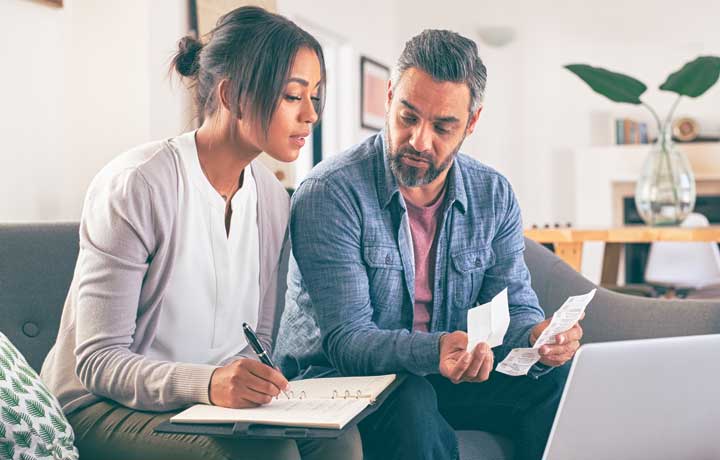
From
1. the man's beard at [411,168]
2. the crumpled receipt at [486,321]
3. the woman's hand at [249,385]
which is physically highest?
the man's beard at [411,168]

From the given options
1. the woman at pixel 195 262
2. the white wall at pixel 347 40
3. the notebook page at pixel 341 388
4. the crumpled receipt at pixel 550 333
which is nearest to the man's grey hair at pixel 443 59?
the woman at pixel 195 262

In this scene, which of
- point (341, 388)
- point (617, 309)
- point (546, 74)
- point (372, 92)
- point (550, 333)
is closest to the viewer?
point (341, 388)

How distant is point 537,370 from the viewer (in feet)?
5.09

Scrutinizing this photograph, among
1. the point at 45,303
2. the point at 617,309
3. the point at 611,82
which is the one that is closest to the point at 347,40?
the point at 611,82

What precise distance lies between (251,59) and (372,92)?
163 inches

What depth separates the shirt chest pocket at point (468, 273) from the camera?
1.68m

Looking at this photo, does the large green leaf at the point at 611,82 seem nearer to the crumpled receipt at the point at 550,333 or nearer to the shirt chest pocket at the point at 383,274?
the shirt chest pocket at the point at 383,274

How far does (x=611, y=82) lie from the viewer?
294 cm

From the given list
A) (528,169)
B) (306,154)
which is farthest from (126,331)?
(528,169)

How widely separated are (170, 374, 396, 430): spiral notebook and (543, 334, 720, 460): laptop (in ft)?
0.86

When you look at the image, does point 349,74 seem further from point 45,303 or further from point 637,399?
point 637,399

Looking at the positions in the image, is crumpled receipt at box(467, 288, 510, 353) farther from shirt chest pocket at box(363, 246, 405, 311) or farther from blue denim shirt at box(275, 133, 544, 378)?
shirt chest pocket at box(363, 246, 405, 311)

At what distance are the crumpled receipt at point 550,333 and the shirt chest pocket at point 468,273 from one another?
0.24 meters

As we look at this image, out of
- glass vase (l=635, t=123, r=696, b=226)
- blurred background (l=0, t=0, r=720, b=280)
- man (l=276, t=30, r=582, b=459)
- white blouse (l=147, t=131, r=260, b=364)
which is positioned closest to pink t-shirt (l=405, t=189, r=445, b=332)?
man (l=276, t=30, r=582, b=459)
